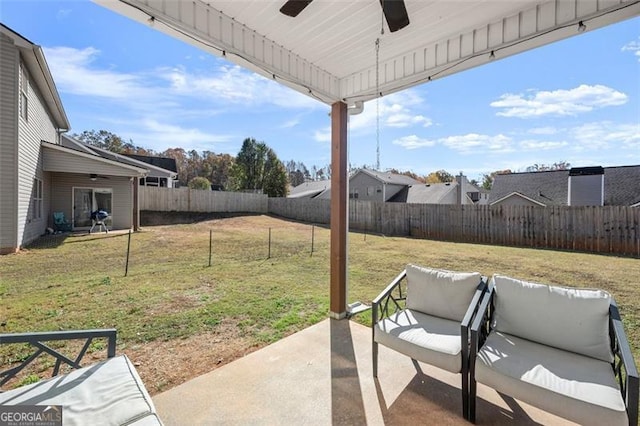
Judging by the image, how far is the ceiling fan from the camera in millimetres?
1904

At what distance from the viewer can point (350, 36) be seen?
2631 mm

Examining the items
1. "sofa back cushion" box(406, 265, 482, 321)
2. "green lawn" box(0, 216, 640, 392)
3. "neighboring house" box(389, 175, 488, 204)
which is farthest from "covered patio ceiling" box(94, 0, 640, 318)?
"neighboring house" box(389, 175, 488, 204)

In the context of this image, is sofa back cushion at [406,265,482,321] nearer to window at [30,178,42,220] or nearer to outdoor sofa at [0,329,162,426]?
outdoor sofa at [0,329,162,426]

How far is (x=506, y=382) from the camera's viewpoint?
5.51ft

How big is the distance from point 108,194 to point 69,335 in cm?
1205

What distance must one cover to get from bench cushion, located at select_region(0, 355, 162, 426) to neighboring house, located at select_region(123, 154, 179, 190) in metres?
17.8

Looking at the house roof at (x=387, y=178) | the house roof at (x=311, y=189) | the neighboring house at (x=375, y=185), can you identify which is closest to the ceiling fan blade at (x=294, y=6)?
the neighboring house at (x=375, y=185)

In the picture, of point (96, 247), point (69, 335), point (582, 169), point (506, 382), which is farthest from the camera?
point (582, 169)

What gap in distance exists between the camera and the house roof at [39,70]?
6326 mm

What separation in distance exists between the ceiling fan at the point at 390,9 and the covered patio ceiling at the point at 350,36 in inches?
1.6

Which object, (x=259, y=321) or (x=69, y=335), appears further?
(x=259, y=321)

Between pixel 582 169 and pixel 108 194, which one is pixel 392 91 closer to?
pixel 108 194

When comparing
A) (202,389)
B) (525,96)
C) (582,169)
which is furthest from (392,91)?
(582,169)

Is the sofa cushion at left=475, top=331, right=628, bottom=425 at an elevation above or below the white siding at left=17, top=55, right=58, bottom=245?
below
